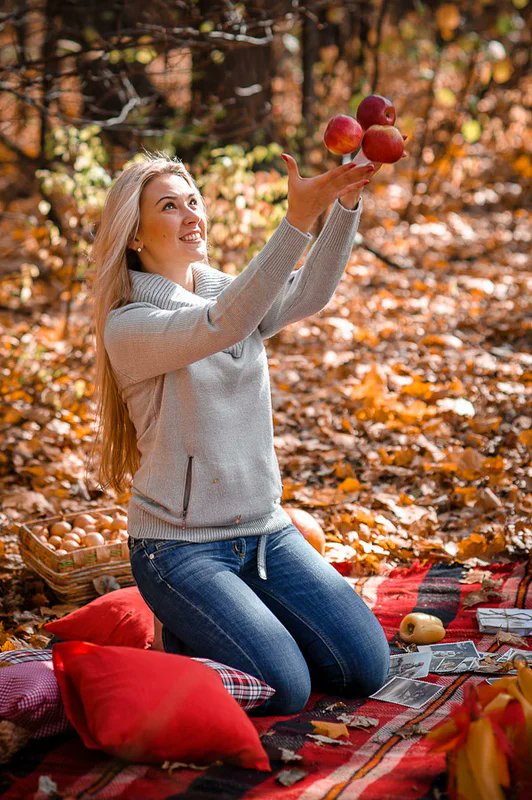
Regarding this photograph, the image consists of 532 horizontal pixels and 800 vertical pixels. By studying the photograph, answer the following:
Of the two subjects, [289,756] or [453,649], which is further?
[453,649]

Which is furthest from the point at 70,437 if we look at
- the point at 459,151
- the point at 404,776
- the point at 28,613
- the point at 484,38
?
the point at 484,38

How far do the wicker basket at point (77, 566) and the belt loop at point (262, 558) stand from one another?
0.88 m

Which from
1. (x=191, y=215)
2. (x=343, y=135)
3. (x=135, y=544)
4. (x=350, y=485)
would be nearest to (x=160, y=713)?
(x=135, y=544)

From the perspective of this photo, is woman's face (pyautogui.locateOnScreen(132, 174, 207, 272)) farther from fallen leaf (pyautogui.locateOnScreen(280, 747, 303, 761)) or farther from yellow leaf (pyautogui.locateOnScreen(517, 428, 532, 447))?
yellow leaf (pyautogui.locateOnScreen(517, 428, 532, 447))

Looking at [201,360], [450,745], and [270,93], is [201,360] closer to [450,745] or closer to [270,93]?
[450,745]

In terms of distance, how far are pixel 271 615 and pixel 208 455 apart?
468 millimetres

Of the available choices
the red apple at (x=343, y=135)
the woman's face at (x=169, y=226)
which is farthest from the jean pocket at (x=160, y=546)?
the red apple at (x=343, y=135)

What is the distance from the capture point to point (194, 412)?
2.66 meters

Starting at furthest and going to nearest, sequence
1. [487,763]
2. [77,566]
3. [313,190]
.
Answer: [77,566] → [313,190] → [487,763]

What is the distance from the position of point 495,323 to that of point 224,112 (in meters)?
2.29

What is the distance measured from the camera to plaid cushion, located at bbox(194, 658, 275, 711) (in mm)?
2393

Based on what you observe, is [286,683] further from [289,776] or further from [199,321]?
[199,321]

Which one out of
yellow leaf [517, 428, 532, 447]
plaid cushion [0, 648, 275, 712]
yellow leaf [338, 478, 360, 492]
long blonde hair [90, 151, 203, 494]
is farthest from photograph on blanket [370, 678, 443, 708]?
yellow leaf [517, 428, 532, 447]

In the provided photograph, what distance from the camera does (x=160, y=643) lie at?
9.12 ft
